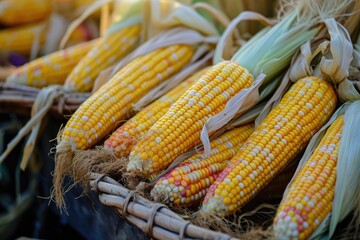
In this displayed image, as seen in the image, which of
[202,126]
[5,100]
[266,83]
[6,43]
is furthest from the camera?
[6,43]

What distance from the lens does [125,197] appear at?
131 cm

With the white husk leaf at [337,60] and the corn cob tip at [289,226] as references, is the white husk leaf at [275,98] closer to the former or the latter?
the white husk leaf at [337,60]

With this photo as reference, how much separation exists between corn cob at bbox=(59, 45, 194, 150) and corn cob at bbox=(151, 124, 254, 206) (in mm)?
367

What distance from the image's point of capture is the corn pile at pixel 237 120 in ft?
4.07

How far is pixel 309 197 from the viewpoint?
3.81 ft

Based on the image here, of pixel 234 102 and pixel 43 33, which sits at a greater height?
pixel 43 33

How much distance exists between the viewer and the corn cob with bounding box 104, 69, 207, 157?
4.94 feet

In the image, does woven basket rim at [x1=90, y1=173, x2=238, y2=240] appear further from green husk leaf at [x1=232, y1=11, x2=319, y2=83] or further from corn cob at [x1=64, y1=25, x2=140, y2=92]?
corn cob at [x1=64, y1=25, x2=140, y2=92]

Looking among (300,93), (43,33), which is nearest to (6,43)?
(43,33)

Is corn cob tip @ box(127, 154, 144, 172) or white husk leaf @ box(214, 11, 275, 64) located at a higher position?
white husk leaf @ box(214, 11, 275, 64)

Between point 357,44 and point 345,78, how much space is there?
0.26 m

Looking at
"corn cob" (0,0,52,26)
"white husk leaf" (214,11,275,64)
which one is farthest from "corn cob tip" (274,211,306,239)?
"corn cob" (0,0,52,26)

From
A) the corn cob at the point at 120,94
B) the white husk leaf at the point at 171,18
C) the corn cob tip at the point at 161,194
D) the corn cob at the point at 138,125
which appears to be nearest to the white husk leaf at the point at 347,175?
the corn cob tip at the point at 161,194

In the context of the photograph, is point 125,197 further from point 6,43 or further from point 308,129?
point 6,43
